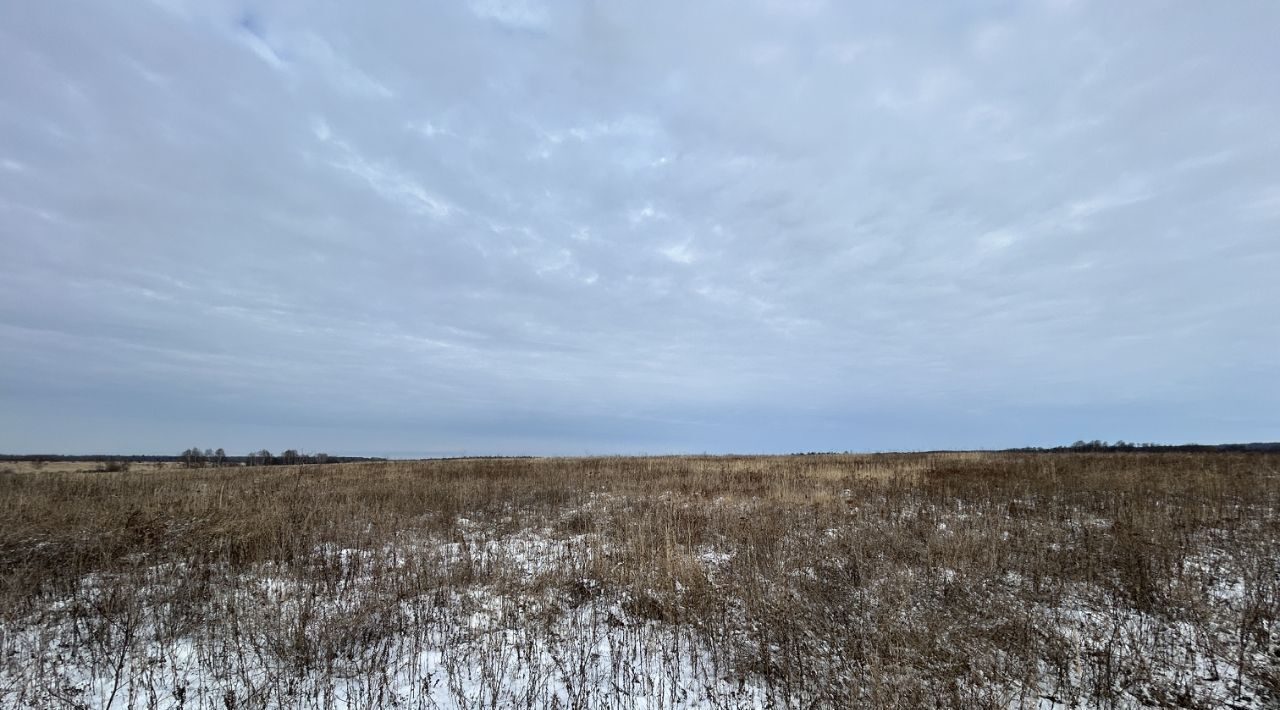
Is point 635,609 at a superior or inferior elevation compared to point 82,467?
superior

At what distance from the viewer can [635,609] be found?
605 cm

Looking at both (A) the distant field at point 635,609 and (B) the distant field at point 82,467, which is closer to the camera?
(A) the distant field at point 635,609

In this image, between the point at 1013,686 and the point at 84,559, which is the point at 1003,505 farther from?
the point at 84,559

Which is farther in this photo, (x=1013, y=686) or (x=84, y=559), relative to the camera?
(x=84, y=559)

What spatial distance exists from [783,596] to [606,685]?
7.88 feet

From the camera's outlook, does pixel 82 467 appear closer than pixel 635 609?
No

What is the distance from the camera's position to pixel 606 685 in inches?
181

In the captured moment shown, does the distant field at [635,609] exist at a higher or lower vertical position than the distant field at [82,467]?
higher

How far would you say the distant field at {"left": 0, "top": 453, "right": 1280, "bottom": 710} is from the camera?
173 inches

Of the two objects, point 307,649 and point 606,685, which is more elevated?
point 307,649

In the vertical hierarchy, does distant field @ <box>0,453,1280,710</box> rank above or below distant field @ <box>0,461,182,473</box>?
above

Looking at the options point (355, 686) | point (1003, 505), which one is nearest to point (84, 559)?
point (355, 686)

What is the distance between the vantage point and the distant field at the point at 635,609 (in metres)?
4.39

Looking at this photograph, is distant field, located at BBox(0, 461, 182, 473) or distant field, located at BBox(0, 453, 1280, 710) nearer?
distant field, located at BBox(0, 453, 1280, 710)
